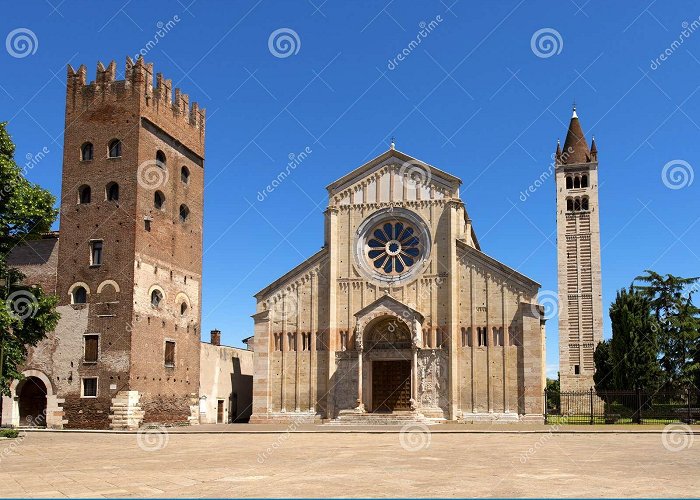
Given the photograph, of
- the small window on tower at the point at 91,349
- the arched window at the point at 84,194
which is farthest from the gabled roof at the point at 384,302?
the arched window at the point at 84,194

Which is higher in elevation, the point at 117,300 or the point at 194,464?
the point at 117,300

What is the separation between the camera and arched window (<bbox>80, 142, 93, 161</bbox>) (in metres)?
37.9

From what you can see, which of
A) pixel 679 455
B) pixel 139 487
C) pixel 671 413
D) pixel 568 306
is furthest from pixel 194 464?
pixel 568 306

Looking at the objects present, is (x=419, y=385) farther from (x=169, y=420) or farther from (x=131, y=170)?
(x=131, y=170)

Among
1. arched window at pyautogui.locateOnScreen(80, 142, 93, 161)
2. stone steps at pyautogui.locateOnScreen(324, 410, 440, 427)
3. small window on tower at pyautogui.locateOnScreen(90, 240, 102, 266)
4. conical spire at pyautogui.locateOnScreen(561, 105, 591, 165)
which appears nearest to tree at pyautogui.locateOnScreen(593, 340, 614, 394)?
conical spire at pyautogui.locateOnScreen(561, 105, 591, 165)

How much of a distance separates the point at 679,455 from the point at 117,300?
85.7ft

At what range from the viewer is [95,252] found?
36.7 metres

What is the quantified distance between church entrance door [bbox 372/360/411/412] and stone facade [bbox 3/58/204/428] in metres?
10.1

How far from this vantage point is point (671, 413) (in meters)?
38.8

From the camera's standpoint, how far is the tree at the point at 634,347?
41.3 m

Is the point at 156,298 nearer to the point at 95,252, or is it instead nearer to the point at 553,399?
the point at 95,252

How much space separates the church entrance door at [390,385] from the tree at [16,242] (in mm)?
16778

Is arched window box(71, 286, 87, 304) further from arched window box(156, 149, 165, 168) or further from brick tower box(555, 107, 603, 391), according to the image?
brick tower box(555, 107, 603, 391)

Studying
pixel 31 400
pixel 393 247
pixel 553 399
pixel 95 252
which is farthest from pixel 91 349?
pixel 553 399
